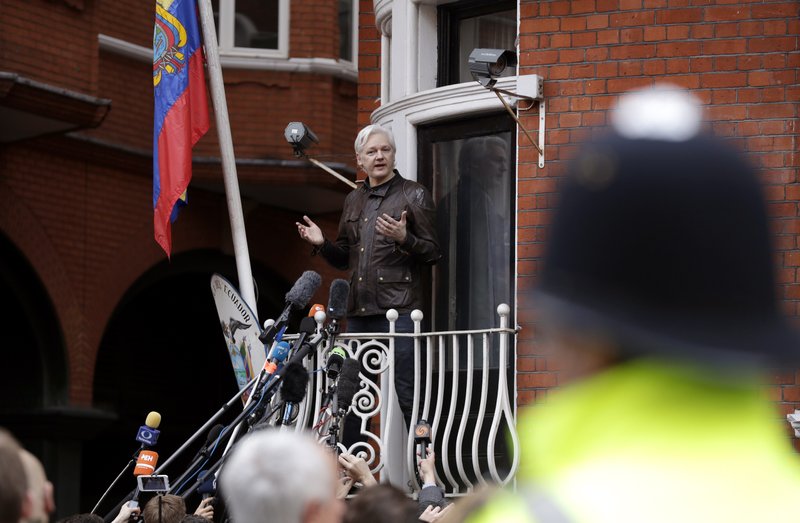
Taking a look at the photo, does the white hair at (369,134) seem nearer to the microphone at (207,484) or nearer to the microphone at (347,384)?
the microphone at (347,384)

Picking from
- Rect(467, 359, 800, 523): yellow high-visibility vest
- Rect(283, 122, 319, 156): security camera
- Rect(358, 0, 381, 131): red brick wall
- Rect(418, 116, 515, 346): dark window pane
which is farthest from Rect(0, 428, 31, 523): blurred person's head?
Rect(358, 0, 381, 131): red brick wall

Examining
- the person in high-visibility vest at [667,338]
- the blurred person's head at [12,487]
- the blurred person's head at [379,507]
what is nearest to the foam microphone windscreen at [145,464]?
the blurred person's head at [379,507]

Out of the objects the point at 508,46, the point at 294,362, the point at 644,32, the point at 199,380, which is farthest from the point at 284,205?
the point at 294,362

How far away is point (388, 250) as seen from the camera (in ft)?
30.2

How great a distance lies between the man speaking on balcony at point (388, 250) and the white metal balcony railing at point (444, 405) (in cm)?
11

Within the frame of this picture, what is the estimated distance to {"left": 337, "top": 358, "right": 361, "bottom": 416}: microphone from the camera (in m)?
8.30

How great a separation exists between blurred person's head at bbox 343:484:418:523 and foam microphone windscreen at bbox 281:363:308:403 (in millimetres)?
3634

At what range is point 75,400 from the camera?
1517 cm

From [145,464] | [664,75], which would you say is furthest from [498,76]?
[145,464]

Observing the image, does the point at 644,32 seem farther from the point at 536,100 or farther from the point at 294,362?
the point at 294,362

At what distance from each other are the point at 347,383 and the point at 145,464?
1159mm

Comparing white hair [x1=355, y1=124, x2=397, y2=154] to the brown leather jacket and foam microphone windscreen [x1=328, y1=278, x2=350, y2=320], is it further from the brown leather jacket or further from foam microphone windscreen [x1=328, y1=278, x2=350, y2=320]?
foam microphone windscreen [x1=328, y1=278, x2=350, y2=320]

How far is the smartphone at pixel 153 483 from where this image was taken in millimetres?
7867

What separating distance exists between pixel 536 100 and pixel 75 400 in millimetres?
7573
